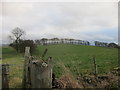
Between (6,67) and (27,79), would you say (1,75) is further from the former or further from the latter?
(27,79)

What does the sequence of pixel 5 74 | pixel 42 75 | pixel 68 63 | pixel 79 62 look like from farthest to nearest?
pixel 79 62
pixel 68 63
pixel 5 74
pixel 42 75

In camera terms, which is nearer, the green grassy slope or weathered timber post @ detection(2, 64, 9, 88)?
weathered timber post @ detection(2, 64, 9, 88)

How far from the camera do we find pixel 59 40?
28.1 metres

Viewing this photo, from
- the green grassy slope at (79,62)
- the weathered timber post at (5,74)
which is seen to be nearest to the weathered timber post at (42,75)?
the weathered timber post at (5,74)

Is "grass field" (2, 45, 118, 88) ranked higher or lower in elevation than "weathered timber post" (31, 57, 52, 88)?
lower

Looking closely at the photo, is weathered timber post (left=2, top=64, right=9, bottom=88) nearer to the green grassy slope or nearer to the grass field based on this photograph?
the grass field

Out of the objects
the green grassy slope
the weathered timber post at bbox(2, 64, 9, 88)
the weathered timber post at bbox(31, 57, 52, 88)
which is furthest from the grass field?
the weathered timber post at bbox(31, 57, 52, 88)

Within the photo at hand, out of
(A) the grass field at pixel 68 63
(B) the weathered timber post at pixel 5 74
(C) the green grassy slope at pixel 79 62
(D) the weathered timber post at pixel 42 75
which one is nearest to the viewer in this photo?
(D) the weathered timber post at pixel 42 75

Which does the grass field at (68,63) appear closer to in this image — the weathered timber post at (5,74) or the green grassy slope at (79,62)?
the green grassy slope at (79,62)

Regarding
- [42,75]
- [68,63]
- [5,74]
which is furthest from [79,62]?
[42,75]

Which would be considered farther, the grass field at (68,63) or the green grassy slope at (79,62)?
the green grassy slope at (79,62)

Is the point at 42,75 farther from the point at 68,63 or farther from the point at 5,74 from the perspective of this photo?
the point at 68,63

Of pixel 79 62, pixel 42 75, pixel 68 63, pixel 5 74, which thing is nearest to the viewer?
pixel 42 75

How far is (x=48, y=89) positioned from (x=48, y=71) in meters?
0.36
